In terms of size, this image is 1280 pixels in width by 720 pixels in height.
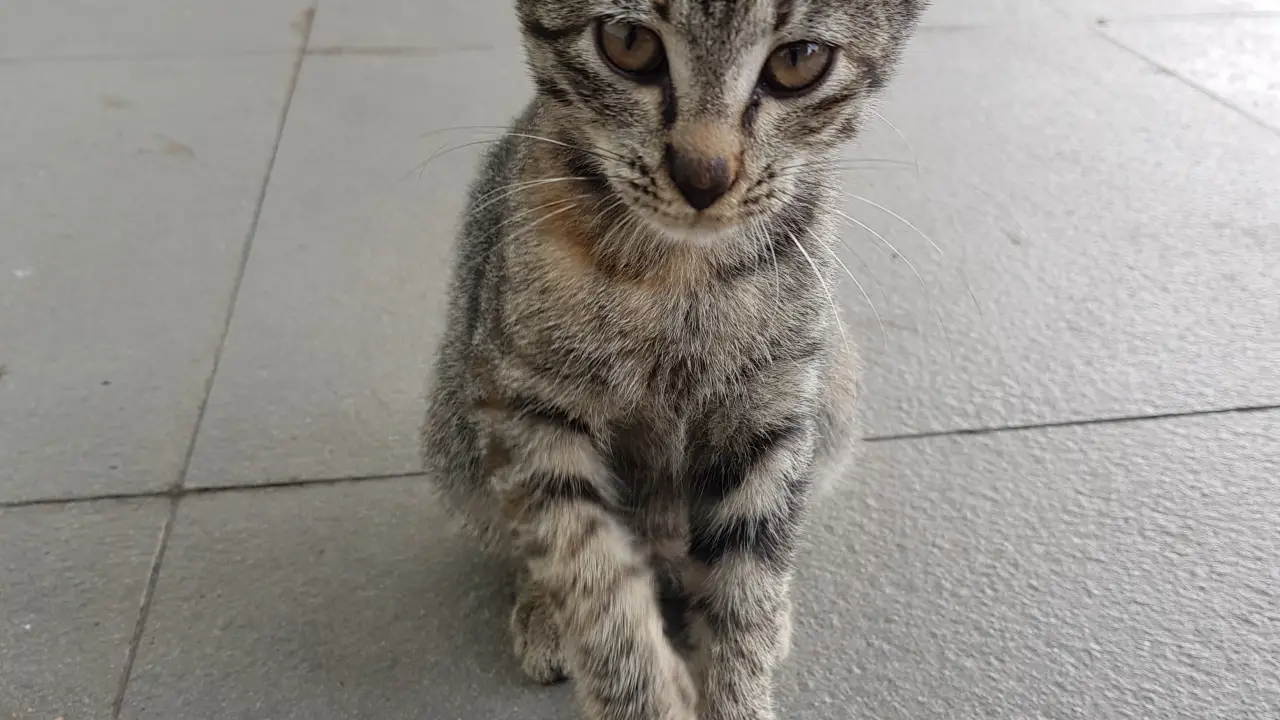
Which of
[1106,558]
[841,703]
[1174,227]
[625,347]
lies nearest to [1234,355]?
[1174,227]

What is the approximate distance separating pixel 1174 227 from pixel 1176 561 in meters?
0.76

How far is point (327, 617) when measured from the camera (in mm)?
993

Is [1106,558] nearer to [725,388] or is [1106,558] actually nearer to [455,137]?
[725,388]

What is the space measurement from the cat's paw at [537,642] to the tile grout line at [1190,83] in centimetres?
178

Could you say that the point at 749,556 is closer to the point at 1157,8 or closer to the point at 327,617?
the point at 327,617

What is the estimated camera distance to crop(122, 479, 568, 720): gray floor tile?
36.0 inches

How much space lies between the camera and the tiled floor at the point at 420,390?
3.11 ft

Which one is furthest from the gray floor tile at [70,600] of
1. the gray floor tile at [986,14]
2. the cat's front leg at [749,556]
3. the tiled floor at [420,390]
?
the gray floor tile at [986,14]

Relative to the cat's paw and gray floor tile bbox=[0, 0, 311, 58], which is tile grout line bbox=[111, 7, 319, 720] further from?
the cat's paw

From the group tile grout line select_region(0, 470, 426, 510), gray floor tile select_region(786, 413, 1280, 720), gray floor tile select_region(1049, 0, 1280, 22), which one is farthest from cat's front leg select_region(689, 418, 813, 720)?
gray floor tile select_region(1049, 0, 1280, 22)

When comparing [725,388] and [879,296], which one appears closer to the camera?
[725,388]

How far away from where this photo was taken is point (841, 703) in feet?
3.02

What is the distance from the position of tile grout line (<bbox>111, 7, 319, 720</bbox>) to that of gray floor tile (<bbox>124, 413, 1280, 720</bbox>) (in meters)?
0.01

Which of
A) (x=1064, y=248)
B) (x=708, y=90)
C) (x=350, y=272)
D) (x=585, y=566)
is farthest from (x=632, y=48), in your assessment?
(x=1064, y=248)
